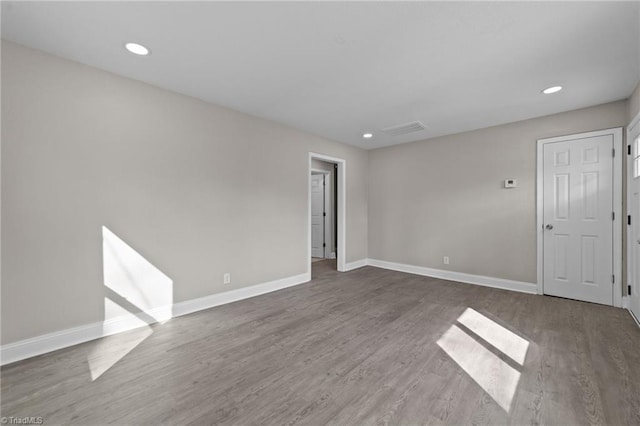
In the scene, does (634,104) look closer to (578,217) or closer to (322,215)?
(578,217)

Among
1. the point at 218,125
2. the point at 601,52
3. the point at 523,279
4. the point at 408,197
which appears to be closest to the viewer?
the point at 601,52

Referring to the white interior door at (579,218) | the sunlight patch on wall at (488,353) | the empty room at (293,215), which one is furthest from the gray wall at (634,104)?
the sunlight patch on wall at (488,353)


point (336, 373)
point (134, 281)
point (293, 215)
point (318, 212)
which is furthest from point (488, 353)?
point (318, 212)

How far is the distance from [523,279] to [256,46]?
4660 mm

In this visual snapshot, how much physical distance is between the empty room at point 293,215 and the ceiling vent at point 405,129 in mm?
63

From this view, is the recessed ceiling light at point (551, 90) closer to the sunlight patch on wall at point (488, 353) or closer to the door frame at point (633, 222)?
the door frame at point (633, 222)

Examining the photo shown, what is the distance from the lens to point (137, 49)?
2.31 metres

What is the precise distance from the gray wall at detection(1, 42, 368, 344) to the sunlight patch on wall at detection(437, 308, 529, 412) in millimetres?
2599

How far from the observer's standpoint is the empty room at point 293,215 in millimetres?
1829

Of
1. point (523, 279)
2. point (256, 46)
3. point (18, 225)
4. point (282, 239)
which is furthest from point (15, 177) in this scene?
point (523, 279)

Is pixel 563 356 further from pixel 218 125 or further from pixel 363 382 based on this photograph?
pixel 218 125

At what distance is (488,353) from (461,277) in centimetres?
256

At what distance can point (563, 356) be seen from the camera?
88.5 inches

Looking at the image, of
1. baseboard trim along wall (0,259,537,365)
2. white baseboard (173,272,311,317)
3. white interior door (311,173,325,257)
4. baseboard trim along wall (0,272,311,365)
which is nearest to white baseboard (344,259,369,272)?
baseboard trim along wall (0,259,537,365)
